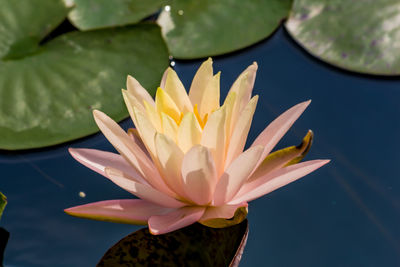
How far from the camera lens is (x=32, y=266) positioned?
4.50 feet

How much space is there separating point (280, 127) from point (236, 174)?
204 millimetres

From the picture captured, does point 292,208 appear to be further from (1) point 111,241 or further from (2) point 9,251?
(2) point 9,251

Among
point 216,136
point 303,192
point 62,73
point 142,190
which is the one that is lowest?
point 303,192

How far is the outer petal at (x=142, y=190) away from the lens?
3.78 ft

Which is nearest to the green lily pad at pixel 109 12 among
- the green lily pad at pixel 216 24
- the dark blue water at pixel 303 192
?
the green lily pad at pixel 216 24

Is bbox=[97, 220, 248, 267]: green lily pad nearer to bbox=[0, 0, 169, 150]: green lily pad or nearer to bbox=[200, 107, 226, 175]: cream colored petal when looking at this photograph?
bbox=[200, 107, 226, 175]: cream colored petal

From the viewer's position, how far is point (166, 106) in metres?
1.21

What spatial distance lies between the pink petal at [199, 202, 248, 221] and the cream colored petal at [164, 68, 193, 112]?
10.8 inches

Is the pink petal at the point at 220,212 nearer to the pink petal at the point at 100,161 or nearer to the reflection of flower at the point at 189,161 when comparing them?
the reflection of flower at the point at 189,161

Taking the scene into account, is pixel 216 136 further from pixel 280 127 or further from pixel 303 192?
pixel 303 192

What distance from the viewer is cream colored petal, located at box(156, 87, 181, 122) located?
3.93ft

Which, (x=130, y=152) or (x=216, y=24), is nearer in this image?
(x=130, y=152)

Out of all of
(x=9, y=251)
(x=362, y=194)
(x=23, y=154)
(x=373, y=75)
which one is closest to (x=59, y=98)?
(x=23, y=154)

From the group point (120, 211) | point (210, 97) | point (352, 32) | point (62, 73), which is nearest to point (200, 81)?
point (210, 97)
